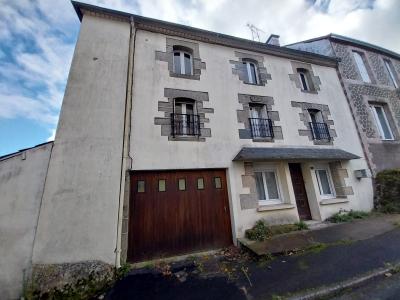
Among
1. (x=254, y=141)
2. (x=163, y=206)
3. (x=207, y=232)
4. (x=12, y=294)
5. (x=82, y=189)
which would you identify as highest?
(x=254, y=141)

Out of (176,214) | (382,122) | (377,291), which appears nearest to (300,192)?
(377,291)

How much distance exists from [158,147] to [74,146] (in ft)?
6.36

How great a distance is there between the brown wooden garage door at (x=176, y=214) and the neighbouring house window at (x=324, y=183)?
3965 millimetres

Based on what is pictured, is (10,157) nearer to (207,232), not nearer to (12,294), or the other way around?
(12,294)

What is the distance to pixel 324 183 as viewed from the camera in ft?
22.2

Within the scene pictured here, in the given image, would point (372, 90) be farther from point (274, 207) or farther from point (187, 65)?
point (187, 65)

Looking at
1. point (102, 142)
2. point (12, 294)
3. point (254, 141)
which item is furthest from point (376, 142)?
point (12, 294)

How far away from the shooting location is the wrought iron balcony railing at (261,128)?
6185mm

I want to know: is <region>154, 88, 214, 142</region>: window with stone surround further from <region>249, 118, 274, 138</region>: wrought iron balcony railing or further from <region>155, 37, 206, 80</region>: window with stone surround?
<region>249, 118, 274, 138</region>: wrought iron balcony railing

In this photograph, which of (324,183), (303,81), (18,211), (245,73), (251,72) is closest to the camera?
(18,211)

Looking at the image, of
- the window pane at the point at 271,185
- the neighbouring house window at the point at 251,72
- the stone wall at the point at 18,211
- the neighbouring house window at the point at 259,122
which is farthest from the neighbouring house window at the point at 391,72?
the stone wall at the point at 18,211

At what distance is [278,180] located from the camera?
6066 mm

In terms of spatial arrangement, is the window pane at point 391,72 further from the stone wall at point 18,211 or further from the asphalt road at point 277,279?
the stone wall at point 18,211

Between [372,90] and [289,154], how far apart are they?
6.89 meters
